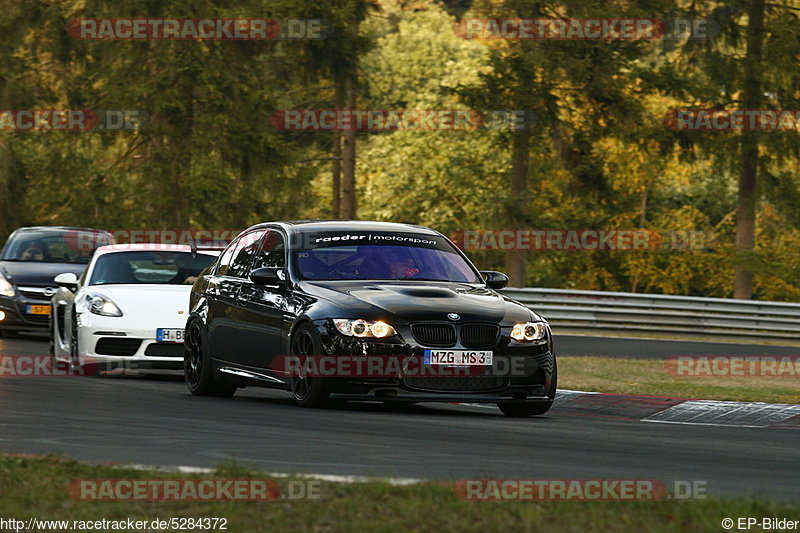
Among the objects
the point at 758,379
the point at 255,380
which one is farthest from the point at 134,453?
the point at 758,379

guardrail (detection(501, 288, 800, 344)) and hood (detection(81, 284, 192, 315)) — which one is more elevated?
hood (detection(81, 284, 192, 315))

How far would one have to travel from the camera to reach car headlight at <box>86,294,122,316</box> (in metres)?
16.0

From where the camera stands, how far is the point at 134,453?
8.80m

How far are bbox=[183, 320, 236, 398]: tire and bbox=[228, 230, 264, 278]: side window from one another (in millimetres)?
638

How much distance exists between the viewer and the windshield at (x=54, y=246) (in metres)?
23.4

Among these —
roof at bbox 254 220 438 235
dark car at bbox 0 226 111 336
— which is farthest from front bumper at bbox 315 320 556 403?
dark car at bbox 0 226 111 336

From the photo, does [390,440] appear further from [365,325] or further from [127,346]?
[127,346]

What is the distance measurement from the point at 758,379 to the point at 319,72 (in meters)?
23.3

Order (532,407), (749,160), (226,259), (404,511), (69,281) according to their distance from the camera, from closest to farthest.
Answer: (404,511), (532,407), (226,259), (69,281), (749,160)

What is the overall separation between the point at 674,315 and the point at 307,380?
20.5m

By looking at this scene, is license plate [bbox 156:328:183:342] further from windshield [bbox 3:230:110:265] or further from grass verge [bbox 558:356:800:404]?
windshield [bbox 3:230:110:265]

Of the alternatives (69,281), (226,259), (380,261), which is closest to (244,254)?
→ (226,259)

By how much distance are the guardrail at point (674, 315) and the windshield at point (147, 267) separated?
14682mm

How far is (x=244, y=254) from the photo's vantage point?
14.2 m
